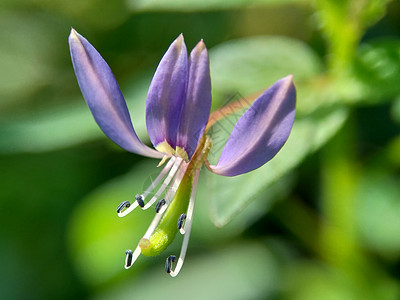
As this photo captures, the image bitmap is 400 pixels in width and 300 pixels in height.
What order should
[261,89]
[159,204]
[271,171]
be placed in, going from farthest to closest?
[261,89] → [271,171] → [159,204]

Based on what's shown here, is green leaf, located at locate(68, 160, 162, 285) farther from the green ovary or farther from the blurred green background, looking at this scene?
the green ovary

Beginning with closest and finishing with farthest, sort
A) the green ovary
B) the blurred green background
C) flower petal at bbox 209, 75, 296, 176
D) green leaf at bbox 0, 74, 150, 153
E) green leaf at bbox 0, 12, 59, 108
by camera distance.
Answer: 1. flower petal at bbox 209, 75, 296, 176
2. the green ovary
3. the blurred green background
4. green leaf at bbox 0, 74, 150, 153
5. green leaf at bbox 0, 12, 59, 108

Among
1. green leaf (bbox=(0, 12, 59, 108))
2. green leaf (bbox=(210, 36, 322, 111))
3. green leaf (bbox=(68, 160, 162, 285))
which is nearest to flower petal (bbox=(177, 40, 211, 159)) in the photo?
green leaf (bbox=(210, 36, 322, 111))

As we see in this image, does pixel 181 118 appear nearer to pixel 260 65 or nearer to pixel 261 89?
pixel 261 89

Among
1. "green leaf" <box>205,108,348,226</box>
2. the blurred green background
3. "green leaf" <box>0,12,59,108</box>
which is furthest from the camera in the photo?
"green leaf" <box>0,12,59,108</box>

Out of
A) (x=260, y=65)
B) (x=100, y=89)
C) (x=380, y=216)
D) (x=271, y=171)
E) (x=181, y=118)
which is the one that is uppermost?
(x=100, y=89)

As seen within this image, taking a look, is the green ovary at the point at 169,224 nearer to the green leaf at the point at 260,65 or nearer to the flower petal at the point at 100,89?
the flower petal at the point at 100,89

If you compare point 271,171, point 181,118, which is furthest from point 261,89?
point 181,118
